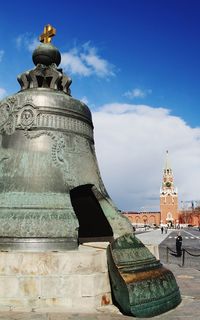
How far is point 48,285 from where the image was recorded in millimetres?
4066

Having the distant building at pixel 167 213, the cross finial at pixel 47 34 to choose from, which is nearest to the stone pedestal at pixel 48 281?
the cross finial at pixel 47 34

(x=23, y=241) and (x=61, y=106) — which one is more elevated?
(x=61, y=106)

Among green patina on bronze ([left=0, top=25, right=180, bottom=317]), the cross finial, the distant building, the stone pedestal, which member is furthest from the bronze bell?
the distant building

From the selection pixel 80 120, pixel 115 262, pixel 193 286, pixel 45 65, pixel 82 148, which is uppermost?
pixel 45 65

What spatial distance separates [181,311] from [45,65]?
384cm

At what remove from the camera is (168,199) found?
114 metres

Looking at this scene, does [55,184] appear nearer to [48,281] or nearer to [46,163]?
[46,163]

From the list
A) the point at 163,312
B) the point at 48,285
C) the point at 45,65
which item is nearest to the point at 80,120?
the point at 45,65

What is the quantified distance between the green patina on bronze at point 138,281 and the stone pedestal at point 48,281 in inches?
11.1

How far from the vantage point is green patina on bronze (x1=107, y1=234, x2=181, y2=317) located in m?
4.05

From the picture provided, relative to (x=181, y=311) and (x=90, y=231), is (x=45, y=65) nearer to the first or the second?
(x=90, y=231)

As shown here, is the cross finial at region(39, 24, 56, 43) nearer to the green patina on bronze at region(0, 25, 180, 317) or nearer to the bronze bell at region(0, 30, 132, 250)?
the green patina on bronze at region(0, 25, 180, 317)

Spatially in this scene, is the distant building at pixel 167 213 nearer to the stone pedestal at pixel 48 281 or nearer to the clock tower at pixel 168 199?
the clock tower at pixel 168 199

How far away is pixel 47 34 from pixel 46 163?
214 centimetres
